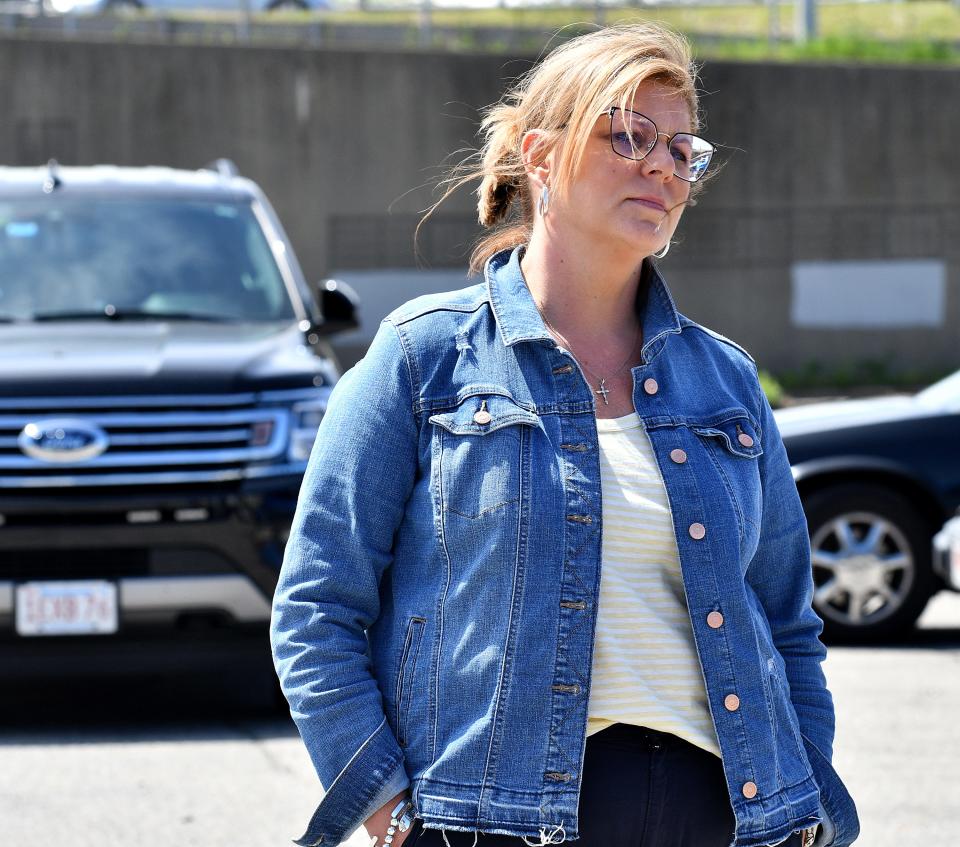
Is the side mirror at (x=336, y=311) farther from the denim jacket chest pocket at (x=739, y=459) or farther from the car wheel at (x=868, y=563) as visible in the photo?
the denim jacket chest pocket at (x=739, y=459)

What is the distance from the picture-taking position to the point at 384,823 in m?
2.43

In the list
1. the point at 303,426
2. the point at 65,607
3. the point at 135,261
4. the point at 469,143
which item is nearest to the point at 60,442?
the point at 65,607

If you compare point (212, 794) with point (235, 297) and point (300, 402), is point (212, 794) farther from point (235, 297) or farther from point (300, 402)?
point (235, 297)

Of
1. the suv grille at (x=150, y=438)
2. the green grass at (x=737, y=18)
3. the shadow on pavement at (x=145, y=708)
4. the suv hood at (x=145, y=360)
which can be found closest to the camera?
the suv grille at (x=150, y=438)

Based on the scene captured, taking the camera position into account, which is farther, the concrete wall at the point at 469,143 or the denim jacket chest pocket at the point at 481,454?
the concrete wall at the point at 469,143

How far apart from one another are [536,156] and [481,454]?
0.52m

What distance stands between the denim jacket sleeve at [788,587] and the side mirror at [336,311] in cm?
448

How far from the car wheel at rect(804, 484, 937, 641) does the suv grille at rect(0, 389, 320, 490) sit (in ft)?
9.72

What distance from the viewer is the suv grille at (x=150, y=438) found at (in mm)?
6047

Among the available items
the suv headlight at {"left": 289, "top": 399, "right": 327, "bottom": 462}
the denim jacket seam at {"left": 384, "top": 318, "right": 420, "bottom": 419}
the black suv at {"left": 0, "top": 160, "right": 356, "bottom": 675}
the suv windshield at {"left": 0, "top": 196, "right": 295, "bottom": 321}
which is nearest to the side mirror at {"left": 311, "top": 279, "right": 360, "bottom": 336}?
the suv windshield at {"left": 0, "top": 196, "right": 295, "bottom": 321}

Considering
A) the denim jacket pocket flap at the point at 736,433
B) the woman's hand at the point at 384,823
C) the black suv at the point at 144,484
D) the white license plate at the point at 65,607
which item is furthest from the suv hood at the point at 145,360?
the woman's hand at the point at 384,823

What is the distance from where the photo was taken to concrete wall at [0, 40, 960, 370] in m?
20.4

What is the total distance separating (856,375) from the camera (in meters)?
21.2

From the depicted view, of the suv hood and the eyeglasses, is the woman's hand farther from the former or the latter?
the suv hood
